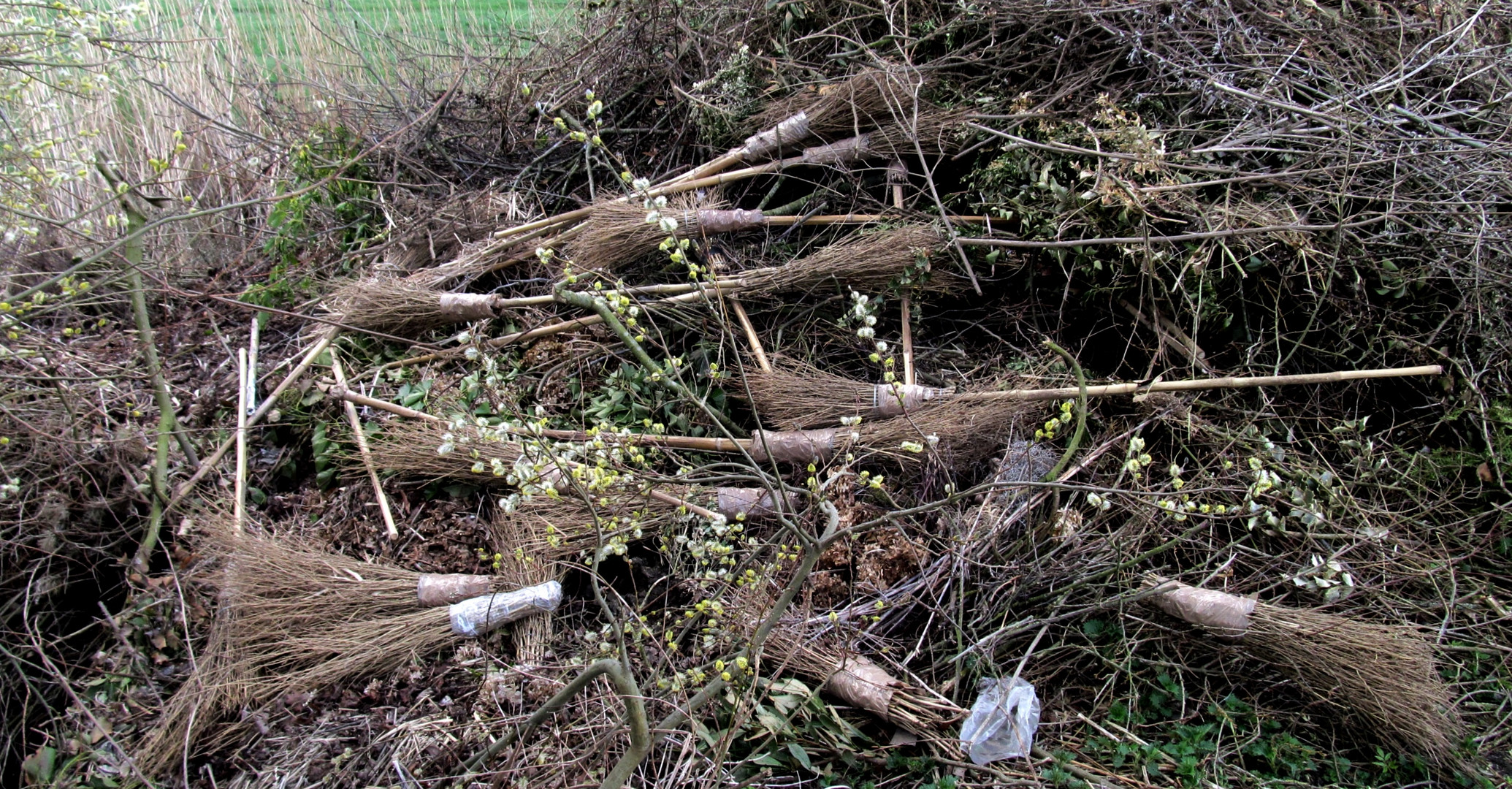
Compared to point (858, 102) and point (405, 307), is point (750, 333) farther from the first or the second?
point (405, 307)

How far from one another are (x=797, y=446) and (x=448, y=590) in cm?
124

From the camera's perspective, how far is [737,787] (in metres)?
2.23

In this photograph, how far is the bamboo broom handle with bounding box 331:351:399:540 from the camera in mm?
3068

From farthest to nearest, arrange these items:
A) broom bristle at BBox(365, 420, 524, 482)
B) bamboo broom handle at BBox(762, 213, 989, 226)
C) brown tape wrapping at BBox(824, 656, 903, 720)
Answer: bamboo broom handle at BBox(762, 213, 989, 226) < broom bristle at BBox(365, 420, 524, 482) < brown tape wrapping at BBox(824, 656, 903, 720)

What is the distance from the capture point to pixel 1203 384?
2.89m

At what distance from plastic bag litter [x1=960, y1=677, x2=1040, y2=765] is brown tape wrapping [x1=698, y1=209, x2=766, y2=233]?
2.06 metres

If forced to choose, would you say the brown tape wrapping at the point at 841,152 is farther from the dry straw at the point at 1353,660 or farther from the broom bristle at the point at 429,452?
the dry straw at the point at 1353,660

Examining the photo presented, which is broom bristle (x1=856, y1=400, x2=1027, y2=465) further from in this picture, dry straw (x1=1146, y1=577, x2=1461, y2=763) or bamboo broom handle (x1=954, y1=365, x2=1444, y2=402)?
dry straw (x1=1146, y1=577, x2=1461, y2=763)

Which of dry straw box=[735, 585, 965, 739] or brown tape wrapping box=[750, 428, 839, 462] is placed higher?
brown tape wrapping box=[750, 428, 839, 462]

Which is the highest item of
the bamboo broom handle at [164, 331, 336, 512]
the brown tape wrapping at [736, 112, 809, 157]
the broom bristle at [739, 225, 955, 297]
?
the brown tape wrapping at [736, 112, 809, 157]

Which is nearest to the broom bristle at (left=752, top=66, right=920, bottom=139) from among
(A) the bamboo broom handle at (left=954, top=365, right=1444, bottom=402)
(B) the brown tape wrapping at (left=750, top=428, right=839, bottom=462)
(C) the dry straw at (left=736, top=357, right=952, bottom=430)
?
(C) the dry straw at (left=736, top=357, right=952, bottom=430)

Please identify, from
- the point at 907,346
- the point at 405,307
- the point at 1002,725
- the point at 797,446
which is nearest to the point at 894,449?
the point at 797,446

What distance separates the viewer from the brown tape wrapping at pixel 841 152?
359 centimetres

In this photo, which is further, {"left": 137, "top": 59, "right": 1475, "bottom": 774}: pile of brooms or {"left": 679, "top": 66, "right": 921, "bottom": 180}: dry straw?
{"left": 679, "top": 66, "right": 921, "bottom": 180}: dry straw
